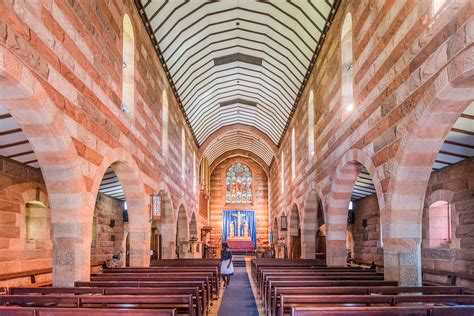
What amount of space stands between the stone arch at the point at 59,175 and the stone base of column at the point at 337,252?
6.48m

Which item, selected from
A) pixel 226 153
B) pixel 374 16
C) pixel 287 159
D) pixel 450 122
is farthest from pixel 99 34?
pixel 226 153

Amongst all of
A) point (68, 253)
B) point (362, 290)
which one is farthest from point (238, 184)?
point (362, 290)

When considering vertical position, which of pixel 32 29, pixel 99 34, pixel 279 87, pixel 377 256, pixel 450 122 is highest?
pixel 279 87

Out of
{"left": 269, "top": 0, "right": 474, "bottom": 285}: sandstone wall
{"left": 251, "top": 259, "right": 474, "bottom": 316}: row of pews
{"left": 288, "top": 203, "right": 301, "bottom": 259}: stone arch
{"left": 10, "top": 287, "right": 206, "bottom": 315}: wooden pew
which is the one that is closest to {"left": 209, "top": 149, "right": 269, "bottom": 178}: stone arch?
{"left": 288, "top": 203, "right": 301, "bottom": 259}: stone arch

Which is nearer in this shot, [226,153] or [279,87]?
[279,87]

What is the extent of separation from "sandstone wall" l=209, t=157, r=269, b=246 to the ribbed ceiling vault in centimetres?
1285

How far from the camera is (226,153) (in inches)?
1346

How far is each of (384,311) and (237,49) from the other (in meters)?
12.9

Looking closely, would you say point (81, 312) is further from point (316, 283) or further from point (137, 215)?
point (137, 215)

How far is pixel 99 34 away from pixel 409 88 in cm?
519

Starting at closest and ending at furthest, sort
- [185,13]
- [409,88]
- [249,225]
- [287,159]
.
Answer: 1. [409,88]
2. [185,13]
3. [287,159]
4. [249,225]

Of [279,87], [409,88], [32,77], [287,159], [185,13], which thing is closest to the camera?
[32,77]

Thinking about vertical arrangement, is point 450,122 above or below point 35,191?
above

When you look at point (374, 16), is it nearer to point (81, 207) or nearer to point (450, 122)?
point (450, 122)
